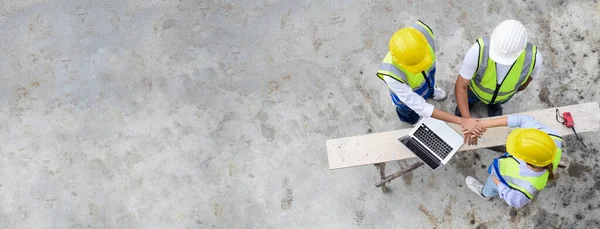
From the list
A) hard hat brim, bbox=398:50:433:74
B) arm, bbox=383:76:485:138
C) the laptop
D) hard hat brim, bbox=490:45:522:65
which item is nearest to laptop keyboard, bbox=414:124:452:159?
the laptop

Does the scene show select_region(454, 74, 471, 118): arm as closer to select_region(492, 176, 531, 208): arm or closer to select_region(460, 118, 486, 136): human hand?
select_region(460, 118, 486, 136): human hand

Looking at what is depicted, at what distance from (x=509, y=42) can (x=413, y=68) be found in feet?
1.95

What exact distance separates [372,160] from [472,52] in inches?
41.9

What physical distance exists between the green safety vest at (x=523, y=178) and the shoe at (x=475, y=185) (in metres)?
0.87

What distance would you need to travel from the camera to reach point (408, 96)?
353 centimetres

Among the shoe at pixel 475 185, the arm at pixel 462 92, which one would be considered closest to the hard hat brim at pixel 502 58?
the arm at pixel 462 92

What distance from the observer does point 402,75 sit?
11.4ft

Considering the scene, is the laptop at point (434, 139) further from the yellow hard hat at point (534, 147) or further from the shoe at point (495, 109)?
the shoe at point (495, 109)

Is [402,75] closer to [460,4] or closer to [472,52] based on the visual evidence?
[472,52]

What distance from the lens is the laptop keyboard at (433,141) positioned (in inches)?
146

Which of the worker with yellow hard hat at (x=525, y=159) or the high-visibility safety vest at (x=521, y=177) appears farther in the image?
the high-visibility safety vest at (x=521, y=177)

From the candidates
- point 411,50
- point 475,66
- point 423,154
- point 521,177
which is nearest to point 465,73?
point 475,66

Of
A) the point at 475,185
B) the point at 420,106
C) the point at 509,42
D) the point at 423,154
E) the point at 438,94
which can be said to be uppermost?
the point at 509,42

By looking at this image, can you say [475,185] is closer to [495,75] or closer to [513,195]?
[513,195]
